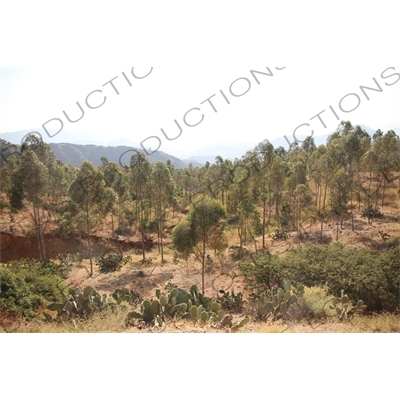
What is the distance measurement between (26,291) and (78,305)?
1.03 metres

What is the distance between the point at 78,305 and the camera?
5.18 m

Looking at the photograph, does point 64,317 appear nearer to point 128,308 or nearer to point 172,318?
point 128,308

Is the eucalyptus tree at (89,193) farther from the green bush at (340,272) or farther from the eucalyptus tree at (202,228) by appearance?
the green bush at (340,272)

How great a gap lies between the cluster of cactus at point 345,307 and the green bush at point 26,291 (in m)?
5.21

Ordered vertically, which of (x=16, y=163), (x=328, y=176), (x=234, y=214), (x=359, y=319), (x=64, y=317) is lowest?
(x=359, y=319)

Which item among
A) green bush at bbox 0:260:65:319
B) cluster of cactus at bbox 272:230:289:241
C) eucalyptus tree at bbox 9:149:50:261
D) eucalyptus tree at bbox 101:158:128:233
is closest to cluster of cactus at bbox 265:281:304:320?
green bush at bbox 0:260:65:319

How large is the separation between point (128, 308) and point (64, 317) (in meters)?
1.07

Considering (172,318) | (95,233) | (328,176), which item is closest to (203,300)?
(172,318)

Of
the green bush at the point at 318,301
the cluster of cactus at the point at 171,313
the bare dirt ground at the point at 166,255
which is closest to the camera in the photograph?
the cluster of cactus at the point at 171,313

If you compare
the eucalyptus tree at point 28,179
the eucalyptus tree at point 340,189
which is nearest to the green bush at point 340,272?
the eucalyptus tree at point 340,189

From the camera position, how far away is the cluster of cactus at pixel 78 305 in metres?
5.00

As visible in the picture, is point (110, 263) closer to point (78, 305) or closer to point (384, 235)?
point (78, 305)

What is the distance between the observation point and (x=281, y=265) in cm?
703

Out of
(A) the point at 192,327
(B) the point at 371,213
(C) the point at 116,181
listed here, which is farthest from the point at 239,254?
(C) the point at 116,181
